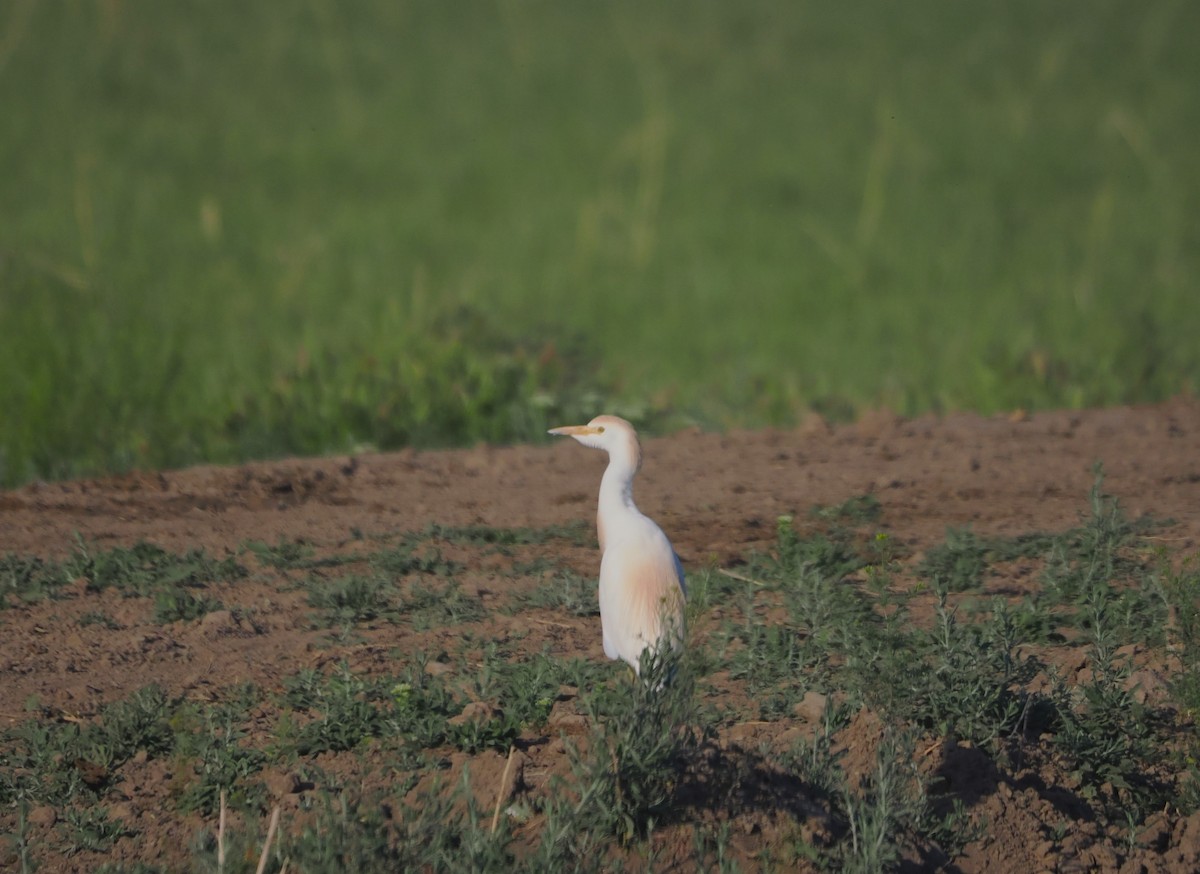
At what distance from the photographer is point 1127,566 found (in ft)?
17.1

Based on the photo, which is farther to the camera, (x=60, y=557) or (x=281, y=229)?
(x=281, y=229)

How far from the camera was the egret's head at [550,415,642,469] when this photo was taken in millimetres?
4562

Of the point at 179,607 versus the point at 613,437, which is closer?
the point at 613,437

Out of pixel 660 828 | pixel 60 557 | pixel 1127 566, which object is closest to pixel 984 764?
pixel 660 828

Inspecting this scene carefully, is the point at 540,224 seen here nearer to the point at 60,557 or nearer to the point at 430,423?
the point at 430,423

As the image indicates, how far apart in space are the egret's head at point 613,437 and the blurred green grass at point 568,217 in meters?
2.96

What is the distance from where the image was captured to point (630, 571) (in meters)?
4.16

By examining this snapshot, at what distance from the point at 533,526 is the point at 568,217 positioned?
760 centimetres

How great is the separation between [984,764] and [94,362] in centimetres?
591

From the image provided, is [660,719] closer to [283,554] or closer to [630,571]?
[630,571]

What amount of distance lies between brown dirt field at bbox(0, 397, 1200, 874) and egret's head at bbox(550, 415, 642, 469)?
1.90ft

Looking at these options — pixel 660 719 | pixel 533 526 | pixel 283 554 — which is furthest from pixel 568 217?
pixel 660 719

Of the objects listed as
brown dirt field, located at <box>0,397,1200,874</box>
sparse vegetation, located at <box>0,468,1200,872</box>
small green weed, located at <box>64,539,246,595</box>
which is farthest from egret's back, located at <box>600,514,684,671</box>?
small green weed, located at <box>64,539,246,595</box>

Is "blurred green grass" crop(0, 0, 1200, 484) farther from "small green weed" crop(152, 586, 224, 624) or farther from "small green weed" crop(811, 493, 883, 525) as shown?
"small green weed" crop(152, 586, 224, 624)
